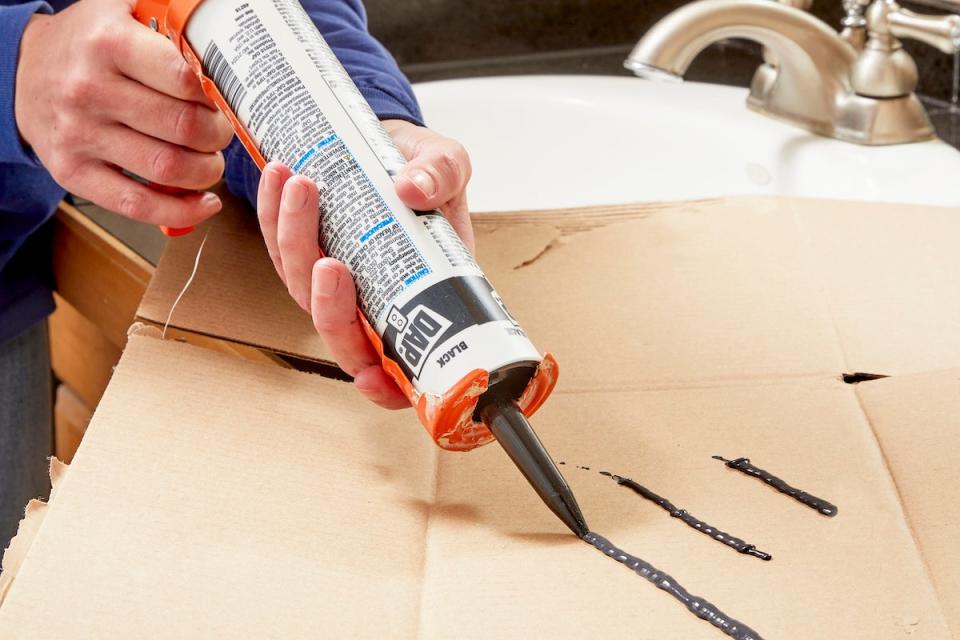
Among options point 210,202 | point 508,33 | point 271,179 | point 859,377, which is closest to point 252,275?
point 210,202

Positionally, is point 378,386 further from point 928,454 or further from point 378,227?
point 928,454

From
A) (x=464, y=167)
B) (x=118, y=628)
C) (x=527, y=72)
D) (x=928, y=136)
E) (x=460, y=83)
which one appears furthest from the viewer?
(x=527, y=72)

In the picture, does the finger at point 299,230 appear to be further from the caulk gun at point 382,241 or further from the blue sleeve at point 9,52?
the blue sleeve at point 9,52

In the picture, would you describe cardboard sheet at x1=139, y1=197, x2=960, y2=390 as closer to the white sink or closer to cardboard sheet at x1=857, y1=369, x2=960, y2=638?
cardboard sheet at x1=857, y1=369, x2=960, y2=638

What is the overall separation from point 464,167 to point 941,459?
0.25m

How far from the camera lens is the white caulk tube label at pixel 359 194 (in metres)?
0.39

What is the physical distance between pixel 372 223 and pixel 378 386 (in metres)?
0.08

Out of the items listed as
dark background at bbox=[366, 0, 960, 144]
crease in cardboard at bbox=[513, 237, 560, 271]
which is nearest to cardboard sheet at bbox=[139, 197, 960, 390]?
crease in cardboard at bbox=[513, 237, 560, 271]

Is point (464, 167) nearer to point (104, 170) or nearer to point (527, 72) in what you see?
point (104, 170)

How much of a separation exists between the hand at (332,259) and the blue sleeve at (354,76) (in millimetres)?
120

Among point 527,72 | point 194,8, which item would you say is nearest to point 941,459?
point 194,8

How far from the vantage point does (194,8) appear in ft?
1.46

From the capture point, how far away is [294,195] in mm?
410

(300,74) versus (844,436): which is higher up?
(300,74)
